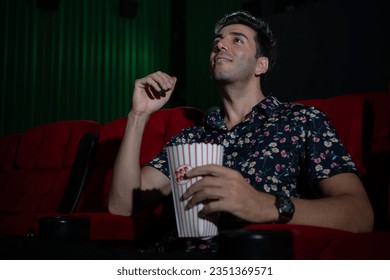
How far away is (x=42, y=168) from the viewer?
8.75 feet

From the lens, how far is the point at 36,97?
425 cm

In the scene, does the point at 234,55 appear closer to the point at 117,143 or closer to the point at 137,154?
the point at 137,154

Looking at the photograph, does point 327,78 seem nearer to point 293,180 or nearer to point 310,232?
point 293,180

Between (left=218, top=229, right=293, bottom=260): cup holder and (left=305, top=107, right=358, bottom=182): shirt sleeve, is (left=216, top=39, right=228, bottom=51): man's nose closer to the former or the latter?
(left=305, top=107, right=358, bottom=182): shirt sleeve

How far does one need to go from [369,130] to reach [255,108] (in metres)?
0.35

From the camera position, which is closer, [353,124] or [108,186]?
[353,124]

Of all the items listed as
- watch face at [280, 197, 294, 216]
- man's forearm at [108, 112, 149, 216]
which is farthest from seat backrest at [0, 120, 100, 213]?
watch face at [280, 197, 294, 216]

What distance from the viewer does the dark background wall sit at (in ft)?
9.34

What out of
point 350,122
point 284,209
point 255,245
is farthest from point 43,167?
point 255,245

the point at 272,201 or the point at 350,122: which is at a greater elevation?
the point at 350,122

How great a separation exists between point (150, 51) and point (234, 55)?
3.45 m

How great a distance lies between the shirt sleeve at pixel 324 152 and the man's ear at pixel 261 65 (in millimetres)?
353
